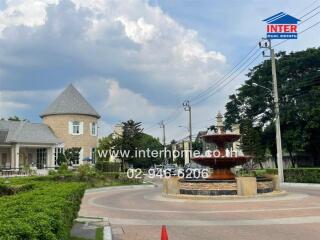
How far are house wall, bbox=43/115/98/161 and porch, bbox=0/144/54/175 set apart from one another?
102 inches

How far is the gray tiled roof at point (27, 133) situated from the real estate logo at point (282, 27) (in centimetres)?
2753

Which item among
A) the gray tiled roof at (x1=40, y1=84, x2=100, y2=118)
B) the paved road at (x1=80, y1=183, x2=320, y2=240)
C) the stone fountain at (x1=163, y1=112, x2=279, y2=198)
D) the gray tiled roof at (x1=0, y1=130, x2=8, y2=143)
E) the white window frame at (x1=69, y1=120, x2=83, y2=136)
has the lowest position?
the paved road at (x1=80, y1=183, x2=320, y2=240)

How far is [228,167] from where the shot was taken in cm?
2695

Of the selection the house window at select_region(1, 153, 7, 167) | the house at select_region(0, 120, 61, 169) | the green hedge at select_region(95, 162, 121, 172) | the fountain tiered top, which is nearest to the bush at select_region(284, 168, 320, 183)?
the fountain tiered top

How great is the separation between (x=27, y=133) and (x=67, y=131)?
499 centimetres

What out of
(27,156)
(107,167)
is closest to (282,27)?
(107,167)

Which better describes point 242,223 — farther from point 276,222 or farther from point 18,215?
point 18,215

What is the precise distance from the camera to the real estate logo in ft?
131

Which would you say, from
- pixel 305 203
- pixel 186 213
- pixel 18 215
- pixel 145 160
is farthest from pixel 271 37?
pixel 145 160

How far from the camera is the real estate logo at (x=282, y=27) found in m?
39.8

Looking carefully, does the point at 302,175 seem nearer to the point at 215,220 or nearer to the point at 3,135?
the point at 215,220

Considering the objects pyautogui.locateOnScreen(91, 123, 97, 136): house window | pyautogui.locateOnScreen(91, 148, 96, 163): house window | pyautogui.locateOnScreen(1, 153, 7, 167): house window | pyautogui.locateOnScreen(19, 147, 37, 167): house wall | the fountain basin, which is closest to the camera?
the fountain basin

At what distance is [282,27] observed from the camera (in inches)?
1588

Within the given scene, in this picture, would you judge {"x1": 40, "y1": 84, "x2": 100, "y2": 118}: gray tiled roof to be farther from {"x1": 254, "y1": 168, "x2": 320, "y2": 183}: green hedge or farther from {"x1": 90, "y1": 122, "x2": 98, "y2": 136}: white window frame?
{"x1": 254, "y1": 168, "x2": 320, "y2": 183}: green hedge
